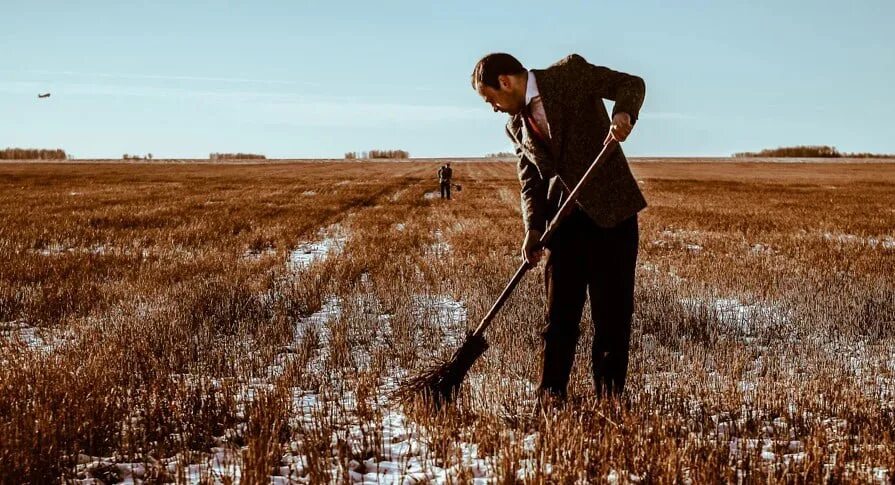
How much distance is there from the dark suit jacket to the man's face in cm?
11

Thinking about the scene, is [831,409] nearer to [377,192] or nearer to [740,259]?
[740,259]

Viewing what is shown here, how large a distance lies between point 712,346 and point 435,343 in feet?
7.43

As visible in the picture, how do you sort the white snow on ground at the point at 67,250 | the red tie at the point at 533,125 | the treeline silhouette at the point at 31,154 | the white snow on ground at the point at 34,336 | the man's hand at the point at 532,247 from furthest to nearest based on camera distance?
1. the treeline silhouette at the point at 31,154
2. the white snow on ground at the point at 67,250
3. the white snow on ground at the point at 34,336
4. the man's hand at the point at 532,247
5. the red tie at the point at 533,125

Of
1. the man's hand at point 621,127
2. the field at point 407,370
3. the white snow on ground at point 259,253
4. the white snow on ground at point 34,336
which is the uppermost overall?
the man's hand at point 621,127

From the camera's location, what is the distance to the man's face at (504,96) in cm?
337

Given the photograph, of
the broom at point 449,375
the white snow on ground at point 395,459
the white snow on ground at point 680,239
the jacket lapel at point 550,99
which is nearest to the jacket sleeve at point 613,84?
the jacket lapel at point 550,99

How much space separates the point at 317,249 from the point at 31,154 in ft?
477

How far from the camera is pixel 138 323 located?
19.9 ft

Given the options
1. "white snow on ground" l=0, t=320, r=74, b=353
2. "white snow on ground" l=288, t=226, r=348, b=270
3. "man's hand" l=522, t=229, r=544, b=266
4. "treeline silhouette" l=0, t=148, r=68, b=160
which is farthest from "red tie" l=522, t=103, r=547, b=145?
"treeline silhouette" l=0, t=148, r=68, b=160

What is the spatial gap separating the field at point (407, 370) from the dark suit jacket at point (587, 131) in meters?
1.13

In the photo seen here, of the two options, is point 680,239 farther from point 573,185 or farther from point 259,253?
point 573,185

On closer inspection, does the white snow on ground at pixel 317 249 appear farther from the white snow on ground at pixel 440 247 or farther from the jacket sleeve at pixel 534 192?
the jacket sleeve at pixel 534 192

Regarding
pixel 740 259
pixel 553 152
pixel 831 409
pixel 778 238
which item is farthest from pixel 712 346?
pixel 778 238

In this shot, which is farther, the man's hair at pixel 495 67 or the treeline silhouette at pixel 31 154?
the treeline silhouette at pixel 31 154
